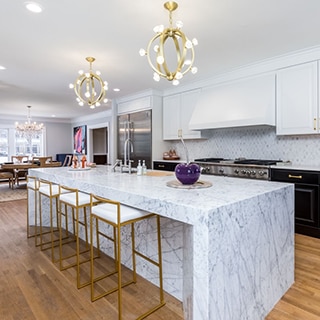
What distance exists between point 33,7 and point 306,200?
150 inches

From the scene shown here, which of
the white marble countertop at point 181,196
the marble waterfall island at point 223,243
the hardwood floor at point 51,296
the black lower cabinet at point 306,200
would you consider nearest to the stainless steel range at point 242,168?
the black lower cabinet at point 306,200

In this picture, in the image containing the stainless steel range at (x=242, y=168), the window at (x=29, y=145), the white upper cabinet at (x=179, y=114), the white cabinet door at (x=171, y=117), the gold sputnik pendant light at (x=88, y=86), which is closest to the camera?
the gold sputnik pendant light at (x=88, y=86)

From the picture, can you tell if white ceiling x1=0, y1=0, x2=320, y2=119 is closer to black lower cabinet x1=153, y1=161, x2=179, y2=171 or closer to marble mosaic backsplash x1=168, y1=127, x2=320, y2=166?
marble mosaic backsplash x1=168, y1=127, x2=320, y2=166

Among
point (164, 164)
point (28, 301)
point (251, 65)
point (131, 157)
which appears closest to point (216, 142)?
point (164, 164)

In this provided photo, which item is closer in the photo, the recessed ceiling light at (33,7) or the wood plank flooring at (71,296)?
the wood plank flooring at (71,296)

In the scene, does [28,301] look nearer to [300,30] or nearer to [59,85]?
[300,30]

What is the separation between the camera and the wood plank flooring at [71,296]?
1.73 meters

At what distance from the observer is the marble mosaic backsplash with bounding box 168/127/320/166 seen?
12.0ft

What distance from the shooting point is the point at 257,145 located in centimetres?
420

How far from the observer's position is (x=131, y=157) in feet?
19.3

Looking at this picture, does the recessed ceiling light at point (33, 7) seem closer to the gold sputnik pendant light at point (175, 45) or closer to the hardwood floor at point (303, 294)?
the gold sputnik pendant light at point (175, 45)

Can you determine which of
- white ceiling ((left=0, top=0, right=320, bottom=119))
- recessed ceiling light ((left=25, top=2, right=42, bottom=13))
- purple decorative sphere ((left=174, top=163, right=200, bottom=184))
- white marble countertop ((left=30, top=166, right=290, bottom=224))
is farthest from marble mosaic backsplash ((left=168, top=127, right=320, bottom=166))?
recessed ceiling light ((left=25, top=2, right=42, bottom=13))

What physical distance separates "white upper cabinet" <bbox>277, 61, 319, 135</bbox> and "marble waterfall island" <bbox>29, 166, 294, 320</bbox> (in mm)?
1831

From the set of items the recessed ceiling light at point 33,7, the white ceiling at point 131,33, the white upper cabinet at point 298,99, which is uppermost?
the white ceiling at point 131,33
